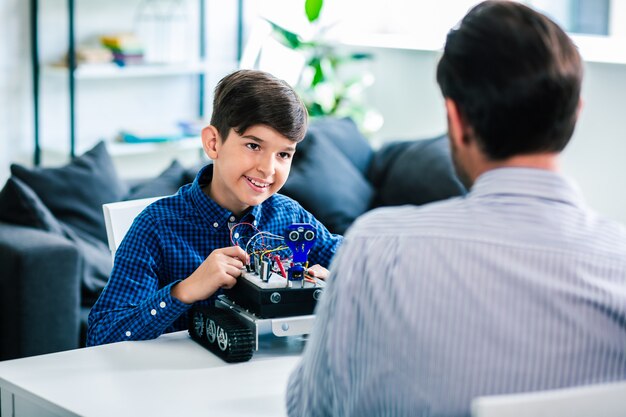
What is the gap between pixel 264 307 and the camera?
1613 mm

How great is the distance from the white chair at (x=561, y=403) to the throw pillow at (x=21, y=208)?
258 cm

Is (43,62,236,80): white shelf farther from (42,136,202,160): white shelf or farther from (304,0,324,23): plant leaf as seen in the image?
(304,0,324,23): plant leaf

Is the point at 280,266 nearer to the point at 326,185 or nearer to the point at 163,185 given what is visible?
the point at 163,185

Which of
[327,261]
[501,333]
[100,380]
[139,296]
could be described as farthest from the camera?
[327,261]

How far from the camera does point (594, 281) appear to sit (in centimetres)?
107

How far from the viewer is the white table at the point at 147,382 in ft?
4.66

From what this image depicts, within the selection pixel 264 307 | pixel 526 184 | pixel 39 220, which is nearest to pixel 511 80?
pixel 526 184

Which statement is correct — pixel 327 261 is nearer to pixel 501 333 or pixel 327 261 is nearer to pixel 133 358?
pixel 133 358

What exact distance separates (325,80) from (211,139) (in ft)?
10.2

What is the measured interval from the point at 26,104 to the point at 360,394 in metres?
4.07

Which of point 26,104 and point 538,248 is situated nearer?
point 538,248

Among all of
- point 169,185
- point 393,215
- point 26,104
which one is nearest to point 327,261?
point 393,215

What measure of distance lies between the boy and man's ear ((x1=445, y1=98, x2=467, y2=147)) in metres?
0.68

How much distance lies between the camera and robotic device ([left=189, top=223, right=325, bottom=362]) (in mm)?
1611
